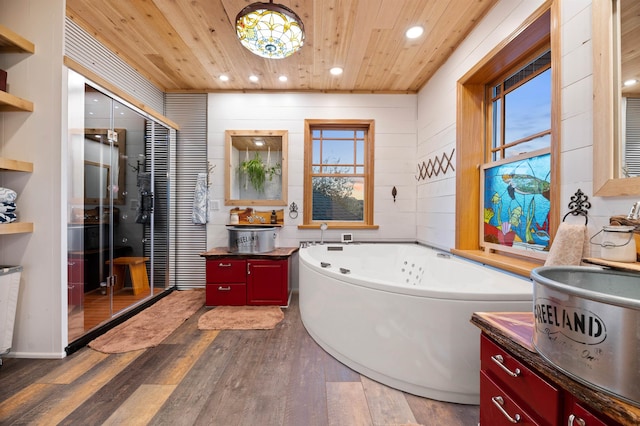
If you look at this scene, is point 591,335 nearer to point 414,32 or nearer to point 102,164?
point 414,32

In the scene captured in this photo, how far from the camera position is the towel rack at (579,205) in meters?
1.35

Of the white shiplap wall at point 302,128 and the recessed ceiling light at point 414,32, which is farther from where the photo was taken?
the white shiplap wall at point 302,128

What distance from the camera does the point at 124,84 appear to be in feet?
9.39

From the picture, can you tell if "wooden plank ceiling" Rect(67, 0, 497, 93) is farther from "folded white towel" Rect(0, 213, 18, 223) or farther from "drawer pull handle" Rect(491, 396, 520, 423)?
"drawer pull handle" Rect(491, 396, 520, 423)

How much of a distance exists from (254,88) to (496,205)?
3.11 meters

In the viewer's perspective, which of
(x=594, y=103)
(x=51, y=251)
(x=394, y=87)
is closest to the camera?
(x=594, y=103)

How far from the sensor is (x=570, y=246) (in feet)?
4.36

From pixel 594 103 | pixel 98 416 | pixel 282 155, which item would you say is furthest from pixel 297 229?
pixel 594 103

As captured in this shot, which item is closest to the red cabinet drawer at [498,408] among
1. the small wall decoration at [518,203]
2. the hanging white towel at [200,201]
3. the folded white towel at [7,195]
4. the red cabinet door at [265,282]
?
the small wall decoration at [518,203]

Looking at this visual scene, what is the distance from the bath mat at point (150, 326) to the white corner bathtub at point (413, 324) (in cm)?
138

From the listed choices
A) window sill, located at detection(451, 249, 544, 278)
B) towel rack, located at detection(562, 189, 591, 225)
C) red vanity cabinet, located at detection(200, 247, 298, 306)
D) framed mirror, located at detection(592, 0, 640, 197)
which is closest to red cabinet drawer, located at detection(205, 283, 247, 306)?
red vanity cabinet, located at detection(200, 247, 298, 306)

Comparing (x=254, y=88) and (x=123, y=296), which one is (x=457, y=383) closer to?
(x=123, y=296)

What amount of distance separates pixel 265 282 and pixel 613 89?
298cm

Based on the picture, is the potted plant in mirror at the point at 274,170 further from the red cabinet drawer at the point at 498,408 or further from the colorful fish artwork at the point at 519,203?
the red cabinet drawer at the point at 498,408
